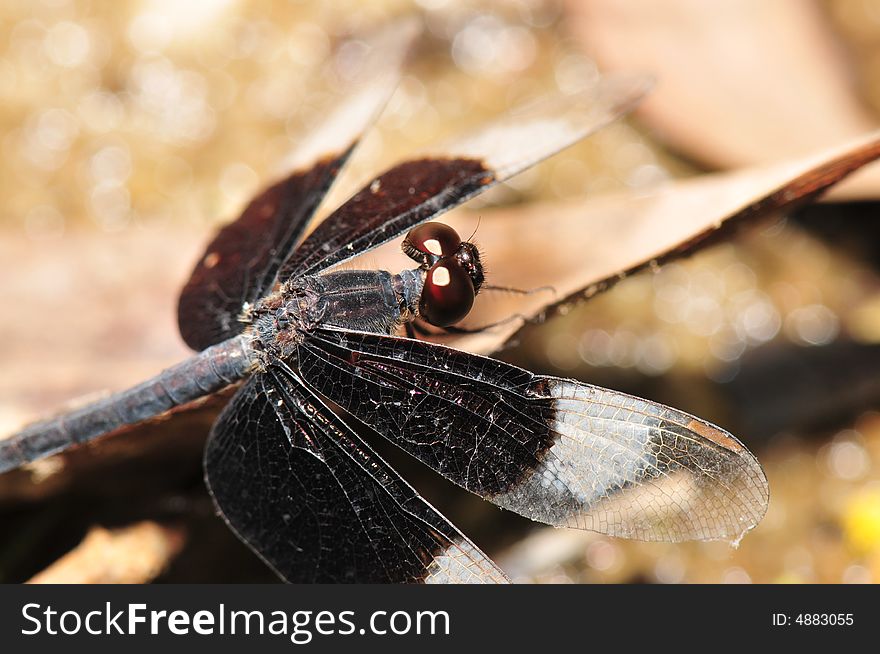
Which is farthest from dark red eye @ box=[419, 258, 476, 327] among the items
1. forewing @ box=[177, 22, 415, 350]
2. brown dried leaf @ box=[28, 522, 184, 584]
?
brown dried leaf @ box=[28, 522, 184, 584]

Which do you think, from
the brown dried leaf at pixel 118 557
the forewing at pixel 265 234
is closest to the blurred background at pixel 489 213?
the brown dried leaf at pixel 118 557

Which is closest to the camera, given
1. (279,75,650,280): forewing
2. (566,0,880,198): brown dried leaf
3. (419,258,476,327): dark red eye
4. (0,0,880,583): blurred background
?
(419,258,476,327): dark red eye

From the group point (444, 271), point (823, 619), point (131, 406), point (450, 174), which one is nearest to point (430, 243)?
point (444, 271)

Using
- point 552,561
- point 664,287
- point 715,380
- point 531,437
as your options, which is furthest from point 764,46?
point 552,561

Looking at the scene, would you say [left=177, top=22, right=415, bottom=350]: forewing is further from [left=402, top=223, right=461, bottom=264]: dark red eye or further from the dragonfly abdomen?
[left=402, top=223, right=461, bottom=264]: dark red eye

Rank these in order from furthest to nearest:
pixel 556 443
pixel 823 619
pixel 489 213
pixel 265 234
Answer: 1. pixel 489 213
2. pixel 265 234
3. pixel 823 619
4. pixel 556 443

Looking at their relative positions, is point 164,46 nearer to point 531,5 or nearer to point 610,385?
point 531,5

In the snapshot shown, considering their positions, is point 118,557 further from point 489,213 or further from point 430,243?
point 489,213
